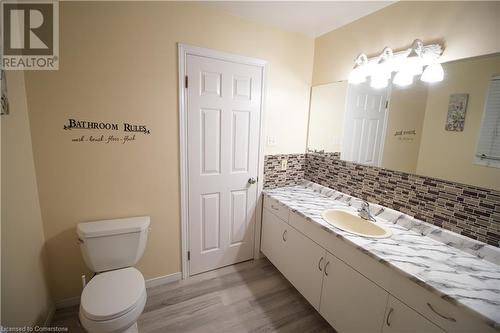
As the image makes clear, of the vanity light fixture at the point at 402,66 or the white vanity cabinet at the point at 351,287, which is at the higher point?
the vanity light fixture at the point at 402,66

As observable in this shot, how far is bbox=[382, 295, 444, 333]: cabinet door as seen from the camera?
1014 millimetres

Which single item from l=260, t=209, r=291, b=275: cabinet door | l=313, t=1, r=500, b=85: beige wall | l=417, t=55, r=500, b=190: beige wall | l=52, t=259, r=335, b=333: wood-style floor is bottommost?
l=52, t=259, r=335, b=333: wood-style floor

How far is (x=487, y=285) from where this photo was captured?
1.02 meters

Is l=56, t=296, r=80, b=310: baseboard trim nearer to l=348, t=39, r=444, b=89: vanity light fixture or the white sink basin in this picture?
the white sink basin

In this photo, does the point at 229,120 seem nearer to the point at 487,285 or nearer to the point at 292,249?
the point at 292,249

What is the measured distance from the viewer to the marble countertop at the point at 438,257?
930mm

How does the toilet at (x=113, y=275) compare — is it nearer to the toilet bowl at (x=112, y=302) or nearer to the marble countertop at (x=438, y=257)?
the toilet bowl at (x=112, y=302)

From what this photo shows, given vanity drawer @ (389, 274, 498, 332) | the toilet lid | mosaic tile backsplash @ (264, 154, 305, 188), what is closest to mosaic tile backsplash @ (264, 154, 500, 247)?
mosaic tile backsplash @ (264, 154, 305, 188)

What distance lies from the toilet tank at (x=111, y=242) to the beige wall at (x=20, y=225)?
26 centimetres

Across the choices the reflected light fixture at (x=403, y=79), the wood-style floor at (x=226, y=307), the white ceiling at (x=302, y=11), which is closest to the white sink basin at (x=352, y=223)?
the wood-style floor at (x=226, y=307)

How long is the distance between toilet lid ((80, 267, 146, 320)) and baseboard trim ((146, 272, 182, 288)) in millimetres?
506

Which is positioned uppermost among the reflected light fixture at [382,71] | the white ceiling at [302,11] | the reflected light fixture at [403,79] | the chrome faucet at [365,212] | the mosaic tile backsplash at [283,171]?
the white ceiling at [302,11]

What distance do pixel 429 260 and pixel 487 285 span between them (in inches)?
8.6

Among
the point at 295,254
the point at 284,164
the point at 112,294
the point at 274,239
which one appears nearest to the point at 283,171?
the point at 284,164
